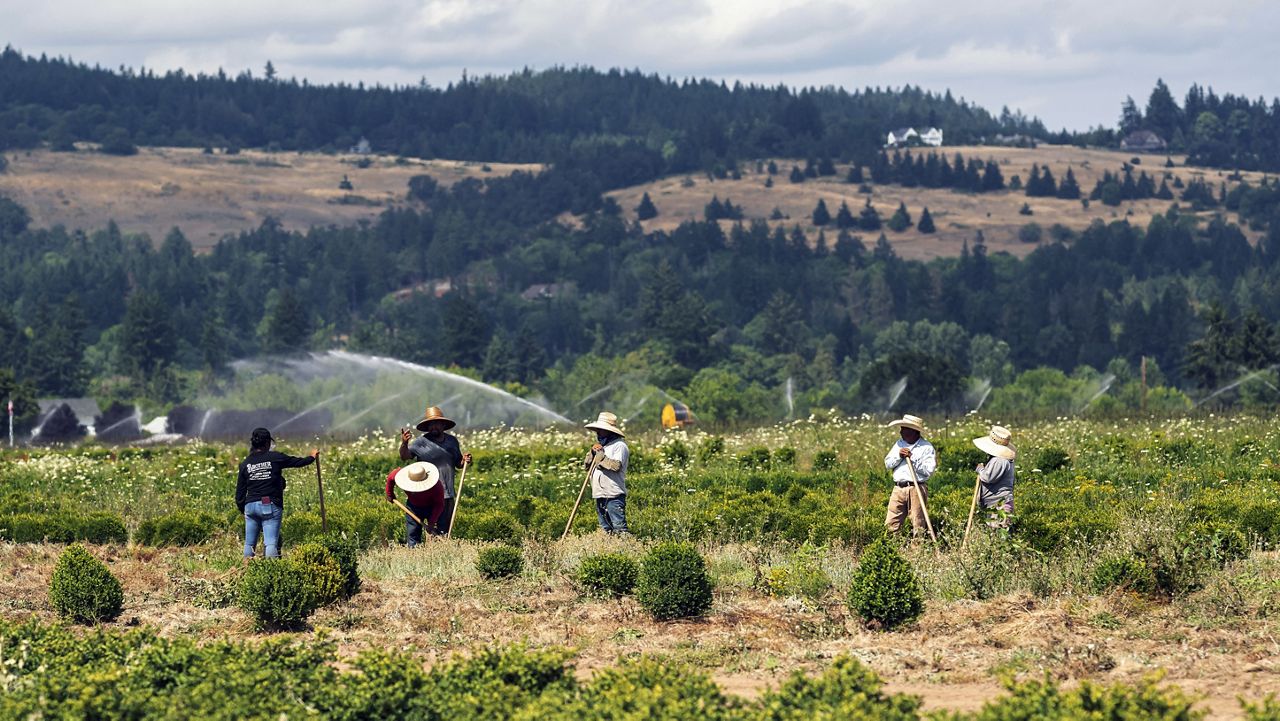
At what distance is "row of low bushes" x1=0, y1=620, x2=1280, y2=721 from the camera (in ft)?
33.8

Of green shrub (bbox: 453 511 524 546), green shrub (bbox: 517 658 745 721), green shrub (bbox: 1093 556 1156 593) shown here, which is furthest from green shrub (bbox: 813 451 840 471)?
green shrub (bbox: 517 658 745 721)

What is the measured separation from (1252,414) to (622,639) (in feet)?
79.8

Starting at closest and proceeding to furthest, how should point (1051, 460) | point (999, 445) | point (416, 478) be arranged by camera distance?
1. point (999, 445)
2. point (416, 478)
3. point (1051, 460)

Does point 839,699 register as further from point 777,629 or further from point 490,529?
point 490,529

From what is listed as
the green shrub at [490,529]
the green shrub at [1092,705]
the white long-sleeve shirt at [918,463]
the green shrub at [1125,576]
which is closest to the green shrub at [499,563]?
the green shrub at [490,529]

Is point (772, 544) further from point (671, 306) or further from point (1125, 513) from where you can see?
point (671, 306)

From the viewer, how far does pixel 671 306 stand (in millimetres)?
152125

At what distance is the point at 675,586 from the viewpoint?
14477 millimetres

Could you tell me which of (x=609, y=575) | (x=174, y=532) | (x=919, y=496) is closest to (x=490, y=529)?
(x=174, y=532)

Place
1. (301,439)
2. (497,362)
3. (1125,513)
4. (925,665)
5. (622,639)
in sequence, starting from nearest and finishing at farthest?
(925,665) → (622,639) → (1125,513) → (301,439) → (497,362)

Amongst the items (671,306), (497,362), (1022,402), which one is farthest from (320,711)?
(671,306)

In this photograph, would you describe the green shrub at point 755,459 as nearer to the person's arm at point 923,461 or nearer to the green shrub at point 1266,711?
the person's arm at point 923,461

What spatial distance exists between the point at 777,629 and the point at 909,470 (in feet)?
13.4

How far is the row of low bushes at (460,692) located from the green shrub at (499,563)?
4.23 m
